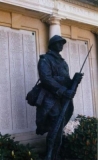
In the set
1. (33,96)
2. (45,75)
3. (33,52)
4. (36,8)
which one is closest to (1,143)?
(33,96)

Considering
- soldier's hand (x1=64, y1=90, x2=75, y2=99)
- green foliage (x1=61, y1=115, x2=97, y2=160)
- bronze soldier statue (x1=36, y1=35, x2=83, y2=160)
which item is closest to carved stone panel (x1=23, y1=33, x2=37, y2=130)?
green foliage (x1=61, y1=115, x2=97, y2=160)

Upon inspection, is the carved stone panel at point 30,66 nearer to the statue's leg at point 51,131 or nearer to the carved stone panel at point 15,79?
the carved stone panel at point 15,79

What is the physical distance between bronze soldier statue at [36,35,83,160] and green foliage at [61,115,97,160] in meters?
0.85

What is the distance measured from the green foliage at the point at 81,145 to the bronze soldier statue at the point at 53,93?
848 millimetres

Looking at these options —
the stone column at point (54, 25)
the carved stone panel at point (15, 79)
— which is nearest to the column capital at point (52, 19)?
the stone column at point (54, 25)

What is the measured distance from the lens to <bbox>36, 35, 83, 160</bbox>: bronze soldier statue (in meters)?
5.14

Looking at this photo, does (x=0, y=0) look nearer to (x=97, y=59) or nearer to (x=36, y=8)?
(x=36, y=8)

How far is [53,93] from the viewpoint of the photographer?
525 cm

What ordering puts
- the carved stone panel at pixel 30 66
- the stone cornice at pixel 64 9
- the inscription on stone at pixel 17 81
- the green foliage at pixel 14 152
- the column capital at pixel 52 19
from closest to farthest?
1. the green foliage at pixel 14 152
2. the inscription on stone at pixel 17 81
3. the stone cornice at pixel 64 9
4. the carved stone panel at pixel 30 66
5. the column capital at pixel 52 19

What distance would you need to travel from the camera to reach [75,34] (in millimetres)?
8672

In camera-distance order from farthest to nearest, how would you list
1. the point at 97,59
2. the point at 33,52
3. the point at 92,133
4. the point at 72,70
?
the point at 97,59
the point at 72,70
the point at 33,52
the point at 92,133

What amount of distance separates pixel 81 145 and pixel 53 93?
4.89 feet

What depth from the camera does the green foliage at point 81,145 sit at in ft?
19.8

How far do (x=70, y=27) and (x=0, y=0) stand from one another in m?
2.65
